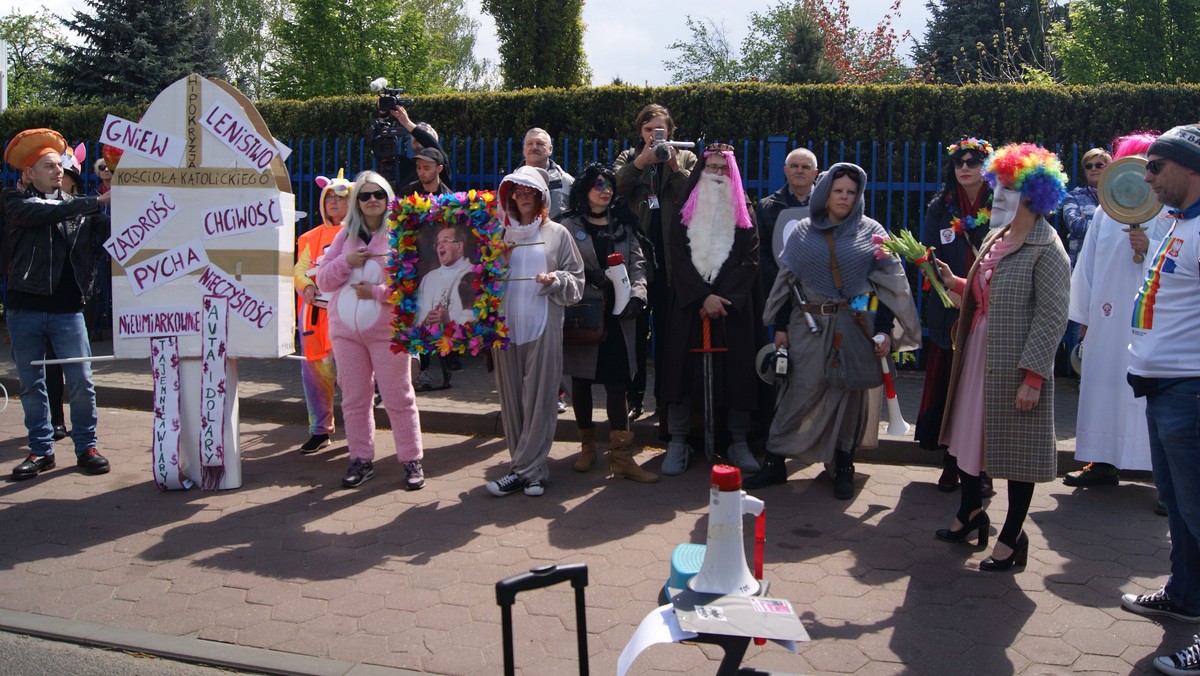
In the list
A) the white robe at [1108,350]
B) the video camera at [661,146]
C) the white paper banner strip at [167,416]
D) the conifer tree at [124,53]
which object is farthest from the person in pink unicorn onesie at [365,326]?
the conifer tree at [124,53]

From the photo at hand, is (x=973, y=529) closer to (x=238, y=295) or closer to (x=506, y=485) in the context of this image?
(x=506, y=485)

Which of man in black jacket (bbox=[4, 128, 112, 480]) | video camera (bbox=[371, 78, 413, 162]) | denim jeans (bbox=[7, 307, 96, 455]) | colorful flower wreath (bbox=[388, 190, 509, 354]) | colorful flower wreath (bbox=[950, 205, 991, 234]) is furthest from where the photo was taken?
video camera (bbox=[371, 78, 413, 162])

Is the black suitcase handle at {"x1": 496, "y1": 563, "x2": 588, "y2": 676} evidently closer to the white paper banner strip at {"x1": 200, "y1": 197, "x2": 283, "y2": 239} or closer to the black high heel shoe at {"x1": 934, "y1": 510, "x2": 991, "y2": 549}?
the black high heel shoe at {"x1": 934, "y1": 510, "x2": 991, "y2": 549}

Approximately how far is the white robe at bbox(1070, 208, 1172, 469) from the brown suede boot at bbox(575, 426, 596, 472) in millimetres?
3065

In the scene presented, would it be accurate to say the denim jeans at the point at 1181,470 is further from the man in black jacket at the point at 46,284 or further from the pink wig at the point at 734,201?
the man in black jacket at the point at 46,284

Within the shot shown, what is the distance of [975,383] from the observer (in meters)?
4.99

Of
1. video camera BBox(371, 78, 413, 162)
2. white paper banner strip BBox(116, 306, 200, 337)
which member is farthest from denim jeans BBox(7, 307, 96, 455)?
video camera BBox(371, 78, 413, 162)

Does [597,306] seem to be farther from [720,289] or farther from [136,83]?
[136,83]

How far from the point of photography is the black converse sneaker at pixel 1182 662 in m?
3.73

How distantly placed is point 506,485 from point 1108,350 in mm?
3753

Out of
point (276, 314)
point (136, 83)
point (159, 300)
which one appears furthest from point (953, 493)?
point (136, 83)

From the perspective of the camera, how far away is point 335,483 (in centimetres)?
654

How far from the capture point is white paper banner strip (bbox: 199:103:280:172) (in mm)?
6285

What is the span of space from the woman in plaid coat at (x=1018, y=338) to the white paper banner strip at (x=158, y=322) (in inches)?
184
